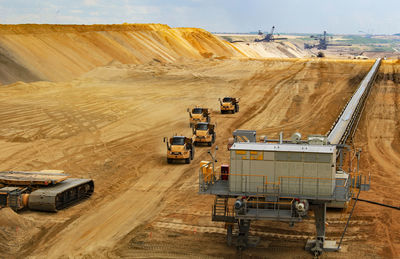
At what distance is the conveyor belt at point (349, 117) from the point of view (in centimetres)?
3406

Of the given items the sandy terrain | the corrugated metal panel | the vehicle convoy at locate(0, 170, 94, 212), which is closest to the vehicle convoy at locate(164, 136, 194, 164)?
the sandy terrain

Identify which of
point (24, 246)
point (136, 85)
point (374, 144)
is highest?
point (136, 85)

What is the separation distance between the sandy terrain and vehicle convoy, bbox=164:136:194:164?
25.9 inches

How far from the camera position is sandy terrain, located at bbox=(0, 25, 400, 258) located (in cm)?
2156

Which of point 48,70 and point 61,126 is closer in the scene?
point 61,126

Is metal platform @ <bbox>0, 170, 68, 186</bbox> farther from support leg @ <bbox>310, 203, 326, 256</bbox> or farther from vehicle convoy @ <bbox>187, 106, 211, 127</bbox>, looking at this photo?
vehicle convoy @ <bbox>187, 106, 211, 127</bbox>

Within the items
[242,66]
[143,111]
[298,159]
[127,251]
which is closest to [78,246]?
[127,251]

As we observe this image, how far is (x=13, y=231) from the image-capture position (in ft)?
72.6

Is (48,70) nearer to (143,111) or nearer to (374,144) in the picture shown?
(143,111)

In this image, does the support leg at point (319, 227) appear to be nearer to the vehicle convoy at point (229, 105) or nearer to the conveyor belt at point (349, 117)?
the conveyor belt at point (349, 117)

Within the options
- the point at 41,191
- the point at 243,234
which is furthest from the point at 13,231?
the point at 243,234

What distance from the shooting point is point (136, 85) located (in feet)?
232

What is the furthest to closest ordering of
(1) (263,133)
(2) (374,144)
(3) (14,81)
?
(3) (14,81) → (1) (263,133) → (2) (374,144)

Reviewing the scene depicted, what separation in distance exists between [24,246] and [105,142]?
20.1 metres
